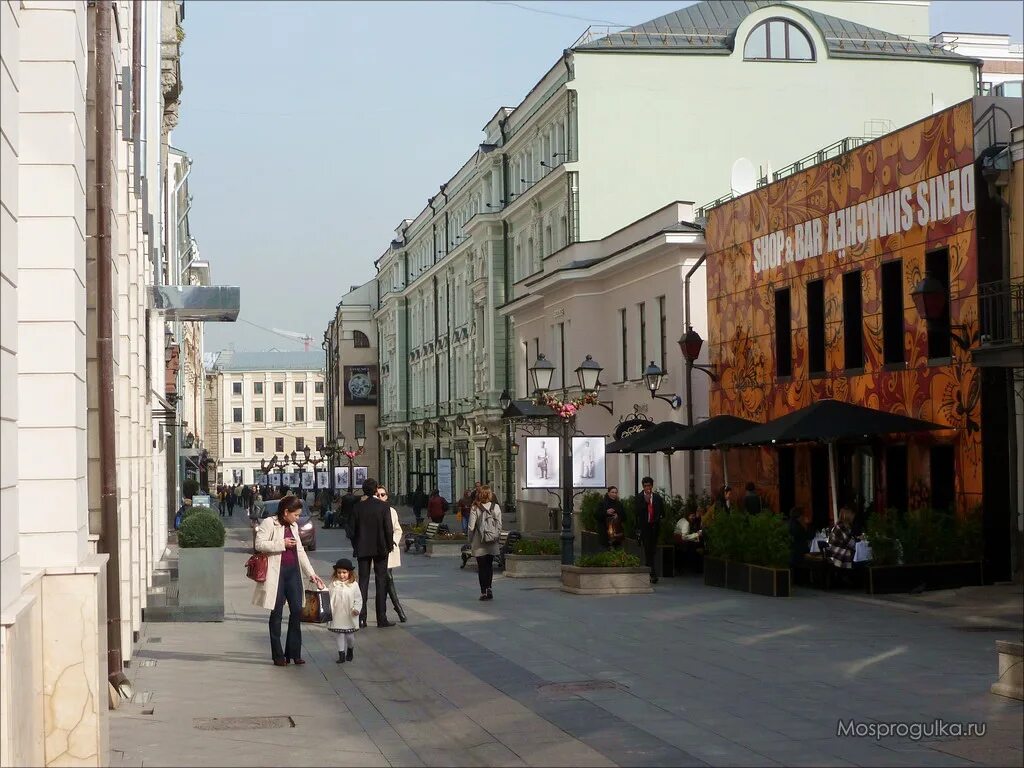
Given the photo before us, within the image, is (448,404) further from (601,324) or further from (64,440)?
(64,440)

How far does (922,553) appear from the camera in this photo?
832 inches

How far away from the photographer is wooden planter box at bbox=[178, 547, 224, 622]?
19844 mm

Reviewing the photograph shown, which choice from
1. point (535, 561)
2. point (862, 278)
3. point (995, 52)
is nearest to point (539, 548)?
point (535, 561)

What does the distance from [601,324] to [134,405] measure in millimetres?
24460

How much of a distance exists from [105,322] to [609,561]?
1202 cm

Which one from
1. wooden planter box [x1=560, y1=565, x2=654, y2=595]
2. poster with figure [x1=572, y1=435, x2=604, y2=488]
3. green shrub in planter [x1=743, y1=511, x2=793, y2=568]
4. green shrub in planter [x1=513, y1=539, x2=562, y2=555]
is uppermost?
poster with figure [x1=572, y1=435, x2=604, y2=488]

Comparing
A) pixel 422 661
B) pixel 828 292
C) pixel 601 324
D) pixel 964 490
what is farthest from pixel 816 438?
pixel 601 324

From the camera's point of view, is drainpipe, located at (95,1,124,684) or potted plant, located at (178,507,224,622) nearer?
drainpipe, located at (95,1,124,684)

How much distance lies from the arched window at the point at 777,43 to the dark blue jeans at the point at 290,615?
1377 inches

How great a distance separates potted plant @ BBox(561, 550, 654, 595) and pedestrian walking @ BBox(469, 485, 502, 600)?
1340mm

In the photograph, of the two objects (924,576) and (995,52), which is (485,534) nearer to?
(924,576)

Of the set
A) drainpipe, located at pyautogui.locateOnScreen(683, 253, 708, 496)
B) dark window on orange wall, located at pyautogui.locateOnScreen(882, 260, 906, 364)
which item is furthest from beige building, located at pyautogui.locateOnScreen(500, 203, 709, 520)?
dark window on orange wall, located at pyautogui.locateOnScreen(882, 260, 906, 364)

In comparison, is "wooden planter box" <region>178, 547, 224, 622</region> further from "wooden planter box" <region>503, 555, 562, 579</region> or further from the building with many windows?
the building with many windows

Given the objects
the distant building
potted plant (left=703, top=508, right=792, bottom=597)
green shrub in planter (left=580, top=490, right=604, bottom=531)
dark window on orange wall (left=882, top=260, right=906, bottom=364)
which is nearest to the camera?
potted plant (left=703, top=508, right=792, bottom=597)
